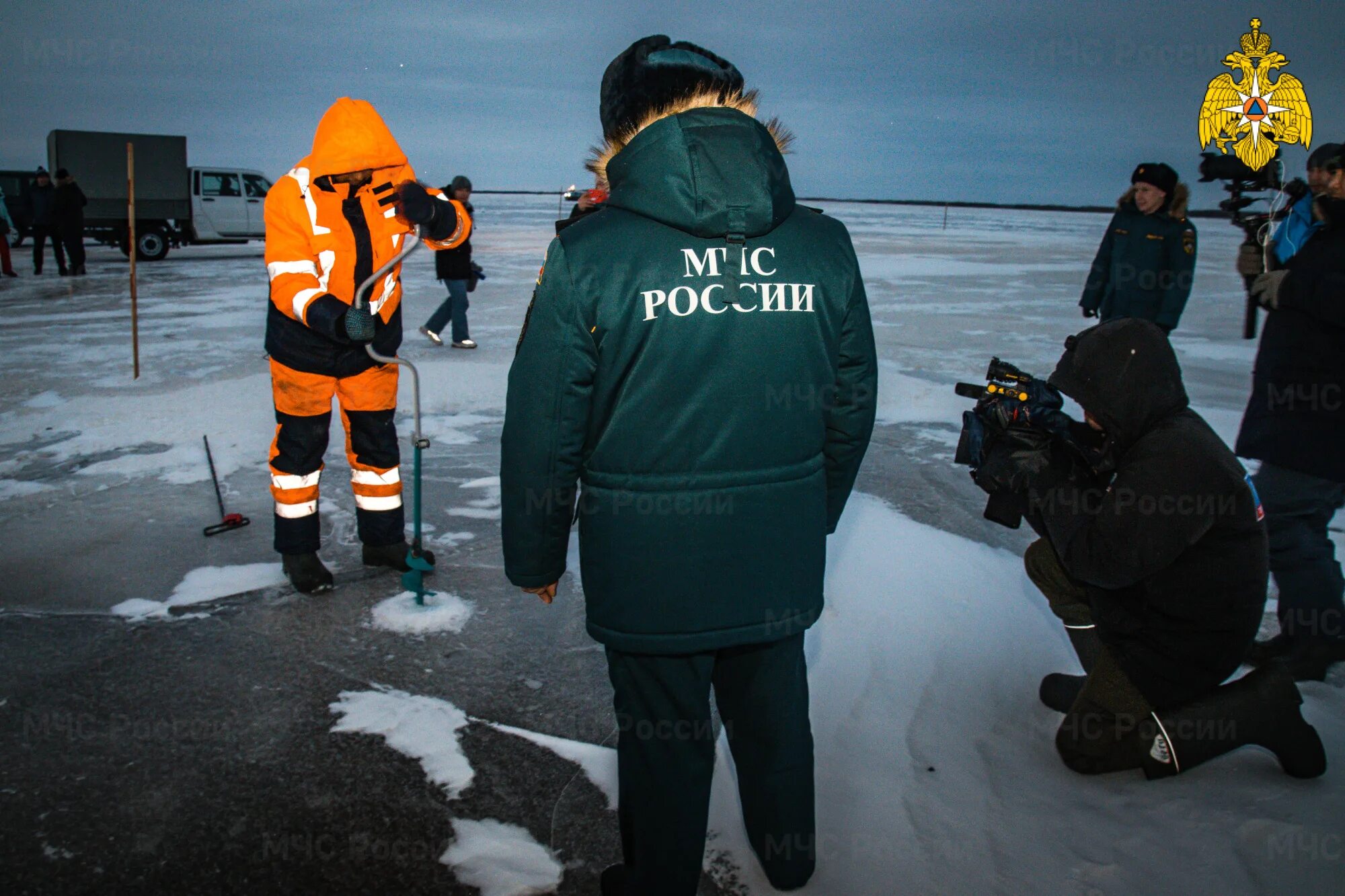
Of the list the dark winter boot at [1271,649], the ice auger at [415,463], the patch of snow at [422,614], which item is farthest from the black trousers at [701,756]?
the dark winter boot at [1271,649]

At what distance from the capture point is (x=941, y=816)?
2.25m

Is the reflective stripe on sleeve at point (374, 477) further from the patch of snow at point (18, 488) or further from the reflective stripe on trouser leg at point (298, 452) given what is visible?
the patch of snow at point (18, 488)

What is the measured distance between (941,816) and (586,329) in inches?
60.4

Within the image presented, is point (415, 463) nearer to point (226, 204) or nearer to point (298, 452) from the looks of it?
point (298, 452)

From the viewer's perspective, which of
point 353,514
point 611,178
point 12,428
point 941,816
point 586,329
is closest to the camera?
point 586,329

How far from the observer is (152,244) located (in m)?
18.6

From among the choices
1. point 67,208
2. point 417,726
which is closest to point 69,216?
point 67,208

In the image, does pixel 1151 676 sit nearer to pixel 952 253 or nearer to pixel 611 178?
pixel 611 178

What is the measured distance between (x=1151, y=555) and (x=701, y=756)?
1.26 metres

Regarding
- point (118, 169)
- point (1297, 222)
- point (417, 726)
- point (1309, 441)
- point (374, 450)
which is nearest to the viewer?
point (417, 726)

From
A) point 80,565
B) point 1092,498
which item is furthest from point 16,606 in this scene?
point 1092,498

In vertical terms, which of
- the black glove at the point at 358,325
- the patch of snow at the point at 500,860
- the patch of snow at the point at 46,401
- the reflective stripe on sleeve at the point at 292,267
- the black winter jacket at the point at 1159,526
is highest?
the reflective stripe on sleeve at the point at 292,267

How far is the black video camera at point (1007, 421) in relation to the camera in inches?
96.1

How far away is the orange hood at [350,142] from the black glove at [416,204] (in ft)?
0.48
